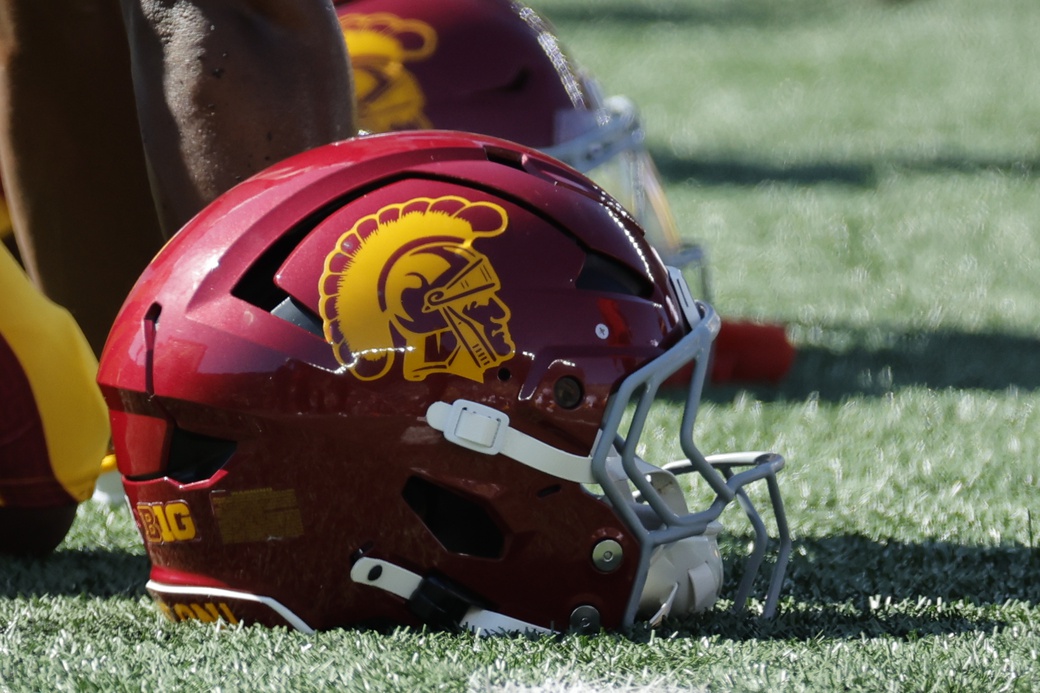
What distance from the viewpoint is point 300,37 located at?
184 cm

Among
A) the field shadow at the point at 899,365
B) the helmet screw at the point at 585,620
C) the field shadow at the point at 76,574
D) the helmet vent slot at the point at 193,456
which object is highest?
the helmet vent slot at the point at 193,456

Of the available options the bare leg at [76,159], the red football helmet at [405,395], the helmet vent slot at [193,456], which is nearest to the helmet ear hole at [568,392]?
the red football helmet at [405,395]

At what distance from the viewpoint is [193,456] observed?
5.42ft

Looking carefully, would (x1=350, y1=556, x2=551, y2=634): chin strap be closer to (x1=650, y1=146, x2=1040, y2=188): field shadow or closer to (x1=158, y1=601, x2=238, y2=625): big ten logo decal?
(x1=158, y1=601, x2=238, y2=625): big ten logo decal

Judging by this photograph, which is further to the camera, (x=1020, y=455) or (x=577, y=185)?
(x=1020, y=455)

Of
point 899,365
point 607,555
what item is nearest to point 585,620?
point 607,555

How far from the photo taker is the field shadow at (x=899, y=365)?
9.92 ft

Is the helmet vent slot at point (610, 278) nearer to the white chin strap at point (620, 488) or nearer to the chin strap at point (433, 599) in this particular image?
the white chin strap at point (620, 488)

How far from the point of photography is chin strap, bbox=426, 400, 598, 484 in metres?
1.56

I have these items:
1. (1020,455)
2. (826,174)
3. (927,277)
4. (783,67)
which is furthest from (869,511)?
(783,67)

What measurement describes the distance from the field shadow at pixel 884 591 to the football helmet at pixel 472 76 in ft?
3.31

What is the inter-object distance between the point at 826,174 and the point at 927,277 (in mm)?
1474

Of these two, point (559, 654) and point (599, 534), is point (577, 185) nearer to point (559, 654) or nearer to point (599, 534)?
point (599, 534)

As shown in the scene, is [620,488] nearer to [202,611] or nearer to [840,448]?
[202,611]
